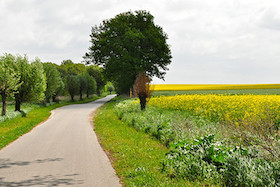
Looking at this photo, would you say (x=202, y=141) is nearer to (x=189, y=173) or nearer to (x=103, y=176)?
(x=189, y=173)

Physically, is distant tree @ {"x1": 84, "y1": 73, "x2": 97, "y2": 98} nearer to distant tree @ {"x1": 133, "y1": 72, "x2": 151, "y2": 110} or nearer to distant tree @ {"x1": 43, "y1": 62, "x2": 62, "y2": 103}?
distant tree @ {"x1": 43, "y1": 62, "x2": 62, "y2": 103}

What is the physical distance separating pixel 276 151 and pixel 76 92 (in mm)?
48196

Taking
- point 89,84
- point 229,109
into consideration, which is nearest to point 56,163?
point 229,109

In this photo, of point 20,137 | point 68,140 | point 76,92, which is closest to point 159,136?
point 68,140

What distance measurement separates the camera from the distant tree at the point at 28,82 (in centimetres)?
2234

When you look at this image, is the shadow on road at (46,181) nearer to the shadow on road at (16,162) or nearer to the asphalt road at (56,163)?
the asphalt road at (56,163)

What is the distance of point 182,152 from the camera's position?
579 cm

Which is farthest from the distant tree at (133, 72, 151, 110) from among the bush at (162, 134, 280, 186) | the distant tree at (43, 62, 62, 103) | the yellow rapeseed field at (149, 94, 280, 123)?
the distant tree at (43, 62, 62, 103)

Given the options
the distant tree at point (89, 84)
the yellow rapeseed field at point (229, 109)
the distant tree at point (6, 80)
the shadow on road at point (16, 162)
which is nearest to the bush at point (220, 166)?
the shadow on road at point (16, 162)

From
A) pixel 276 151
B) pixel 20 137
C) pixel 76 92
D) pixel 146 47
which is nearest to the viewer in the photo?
pixel 276 151

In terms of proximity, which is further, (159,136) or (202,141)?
(159,136)

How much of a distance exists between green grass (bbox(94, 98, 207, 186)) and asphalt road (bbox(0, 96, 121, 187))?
32 centimetres

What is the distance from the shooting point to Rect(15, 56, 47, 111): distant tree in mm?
22344

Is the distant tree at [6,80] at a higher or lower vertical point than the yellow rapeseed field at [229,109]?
higher
